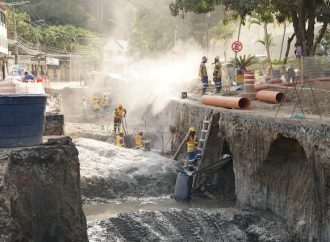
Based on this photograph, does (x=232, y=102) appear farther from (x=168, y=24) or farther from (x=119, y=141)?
(x=168, y=24)

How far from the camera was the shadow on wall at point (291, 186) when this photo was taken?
38.9 feet

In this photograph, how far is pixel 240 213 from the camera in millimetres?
14391

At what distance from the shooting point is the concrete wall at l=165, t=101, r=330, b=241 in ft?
37.3

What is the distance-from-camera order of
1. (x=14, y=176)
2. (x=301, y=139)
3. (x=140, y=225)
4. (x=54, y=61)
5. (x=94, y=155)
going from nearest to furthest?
(x=14, y=176), (x=301, y=139), (x=140, y=225), (x=94, y=155), (x=54, y=61)

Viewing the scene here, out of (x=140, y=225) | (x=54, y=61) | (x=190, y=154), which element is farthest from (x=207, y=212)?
(x=54, y=61)

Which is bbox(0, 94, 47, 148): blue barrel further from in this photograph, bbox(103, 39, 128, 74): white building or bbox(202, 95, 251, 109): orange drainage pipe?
bbox(103, 39, 128, 74): white building

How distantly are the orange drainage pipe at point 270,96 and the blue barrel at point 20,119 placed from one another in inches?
451

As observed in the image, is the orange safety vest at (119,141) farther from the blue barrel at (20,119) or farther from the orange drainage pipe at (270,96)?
the blue barrel at (20,119)

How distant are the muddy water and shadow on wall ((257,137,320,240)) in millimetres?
2293

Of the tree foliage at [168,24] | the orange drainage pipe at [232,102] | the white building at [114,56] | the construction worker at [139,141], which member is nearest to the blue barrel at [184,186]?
the orange drainage pipe at [232,102]

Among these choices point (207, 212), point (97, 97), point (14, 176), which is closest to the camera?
point (14, 176)

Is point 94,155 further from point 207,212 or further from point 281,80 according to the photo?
point 281,80

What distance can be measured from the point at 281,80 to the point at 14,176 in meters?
17.8

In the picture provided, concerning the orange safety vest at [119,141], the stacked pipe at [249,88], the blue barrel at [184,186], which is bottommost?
the blue barrel at [184,186]
